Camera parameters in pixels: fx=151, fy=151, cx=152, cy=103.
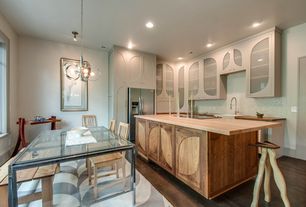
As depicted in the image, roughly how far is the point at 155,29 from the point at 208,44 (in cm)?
176

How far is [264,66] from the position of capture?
3.49 meters

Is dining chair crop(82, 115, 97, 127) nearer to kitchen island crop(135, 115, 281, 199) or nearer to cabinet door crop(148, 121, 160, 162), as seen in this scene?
cabinet door crop(148, 121, 160, 162)

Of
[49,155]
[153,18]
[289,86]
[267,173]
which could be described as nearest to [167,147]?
[267,173]

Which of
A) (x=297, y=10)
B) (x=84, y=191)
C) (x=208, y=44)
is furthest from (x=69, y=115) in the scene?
(x=297, y=10)

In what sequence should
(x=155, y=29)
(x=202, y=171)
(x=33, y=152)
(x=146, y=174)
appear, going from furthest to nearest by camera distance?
(x=155, y=29)
(x=146, y=174)
(x=202, y=171)
(x=33, y=152)

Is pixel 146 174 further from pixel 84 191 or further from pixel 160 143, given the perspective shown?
pixel 84 191

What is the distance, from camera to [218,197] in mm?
1946

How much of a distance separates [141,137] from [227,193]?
74.7 inches

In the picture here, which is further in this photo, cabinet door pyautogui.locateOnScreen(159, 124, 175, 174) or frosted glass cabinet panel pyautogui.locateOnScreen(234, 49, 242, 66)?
frosted glass cabinet panel pyautogui.locateOnScreen(234, 49, 242, 66)

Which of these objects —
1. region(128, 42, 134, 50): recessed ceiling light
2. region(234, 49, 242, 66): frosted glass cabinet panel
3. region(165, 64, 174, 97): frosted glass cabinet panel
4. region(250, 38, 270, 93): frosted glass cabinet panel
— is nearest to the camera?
region(250, 38, 270, 93): frosted glass cabinet panel

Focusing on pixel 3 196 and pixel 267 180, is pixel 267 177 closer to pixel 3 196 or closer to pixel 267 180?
pixel 267 180

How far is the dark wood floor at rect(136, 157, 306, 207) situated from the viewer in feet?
6.00

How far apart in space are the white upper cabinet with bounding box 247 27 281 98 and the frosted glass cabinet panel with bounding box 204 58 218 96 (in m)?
1.02

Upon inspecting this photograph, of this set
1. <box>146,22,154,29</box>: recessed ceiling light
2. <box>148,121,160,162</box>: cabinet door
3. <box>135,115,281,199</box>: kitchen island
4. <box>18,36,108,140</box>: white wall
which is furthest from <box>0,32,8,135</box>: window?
<box>135,115,281,199</box>: kitchen island
